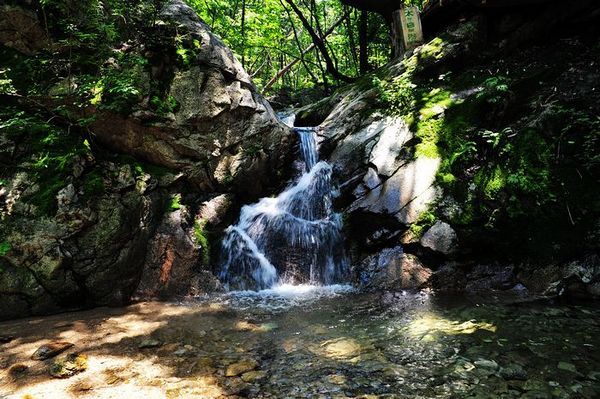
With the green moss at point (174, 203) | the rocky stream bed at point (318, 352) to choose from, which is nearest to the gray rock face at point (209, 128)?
the green moss at point (174, 203)

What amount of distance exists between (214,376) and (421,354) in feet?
6.61

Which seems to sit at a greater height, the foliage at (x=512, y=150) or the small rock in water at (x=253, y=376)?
the foliage at (x=512, y=150)

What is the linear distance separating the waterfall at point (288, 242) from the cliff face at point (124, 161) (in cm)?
49

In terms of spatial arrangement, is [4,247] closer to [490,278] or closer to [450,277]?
[450,277]

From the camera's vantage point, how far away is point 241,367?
11.4 ft

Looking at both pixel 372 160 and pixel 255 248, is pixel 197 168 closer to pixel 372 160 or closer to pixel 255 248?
pixel 255 248

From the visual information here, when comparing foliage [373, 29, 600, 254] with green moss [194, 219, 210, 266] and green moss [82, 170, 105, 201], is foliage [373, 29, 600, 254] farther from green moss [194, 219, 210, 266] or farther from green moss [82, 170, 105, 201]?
green moss [82, 170, 105, 201]

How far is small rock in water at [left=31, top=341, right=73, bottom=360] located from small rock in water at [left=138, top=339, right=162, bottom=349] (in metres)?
0.77

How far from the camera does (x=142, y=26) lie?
7.12 m

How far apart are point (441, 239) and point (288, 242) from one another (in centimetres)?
282

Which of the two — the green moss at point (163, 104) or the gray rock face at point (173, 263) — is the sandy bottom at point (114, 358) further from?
the green moss at point (163, 104)

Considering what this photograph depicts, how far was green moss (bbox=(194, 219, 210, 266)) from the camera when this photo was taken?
6584mm

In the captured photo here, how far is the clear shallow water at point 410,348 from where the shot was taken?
117 inches

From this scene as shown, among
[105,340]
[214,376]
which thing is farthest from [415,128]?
[105,340]
